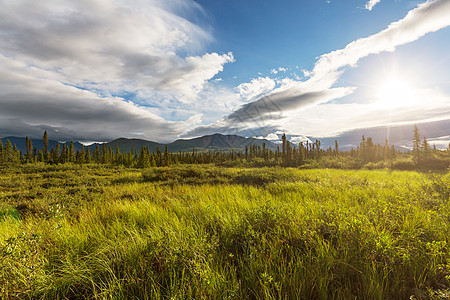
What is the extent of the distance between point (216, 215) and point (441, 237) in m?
4.72

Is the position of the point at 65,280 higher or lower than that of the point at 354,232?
lower

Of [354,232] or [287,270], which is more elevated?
[354,232]

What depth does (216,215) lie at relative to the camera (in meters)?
4.54

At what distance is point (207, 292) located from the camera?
2.30 metres

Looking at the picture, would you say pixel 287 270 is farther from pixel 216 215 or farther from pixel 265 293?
pixel 216 215

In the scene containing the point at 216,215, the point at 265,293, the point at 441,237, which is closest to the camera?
the point at 265,293

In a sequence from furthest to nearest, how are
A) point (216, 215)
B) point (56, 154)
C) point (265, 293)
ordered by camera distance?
point (56, 154)
point (216, 215)
point (265, 293)

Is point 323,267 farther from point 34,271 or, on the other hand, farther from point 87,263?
point 34,271

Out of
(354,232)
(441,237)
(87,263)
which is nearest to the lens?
(87,263)

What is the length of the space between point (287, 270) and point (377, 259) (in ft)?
5.43

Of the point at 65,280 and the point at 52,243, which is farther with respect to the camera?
the point at 52,243

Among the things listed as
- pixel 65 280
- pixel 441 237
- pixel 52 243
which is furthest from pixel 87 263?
pixel 441 237

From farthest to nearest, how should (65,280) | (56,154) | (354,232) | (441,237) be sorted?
(56,154)
(441,237)
(354,232)
(65,280)

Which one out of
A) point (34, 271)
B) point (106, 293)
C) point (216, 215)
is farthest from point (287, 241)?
point (34, 271)
